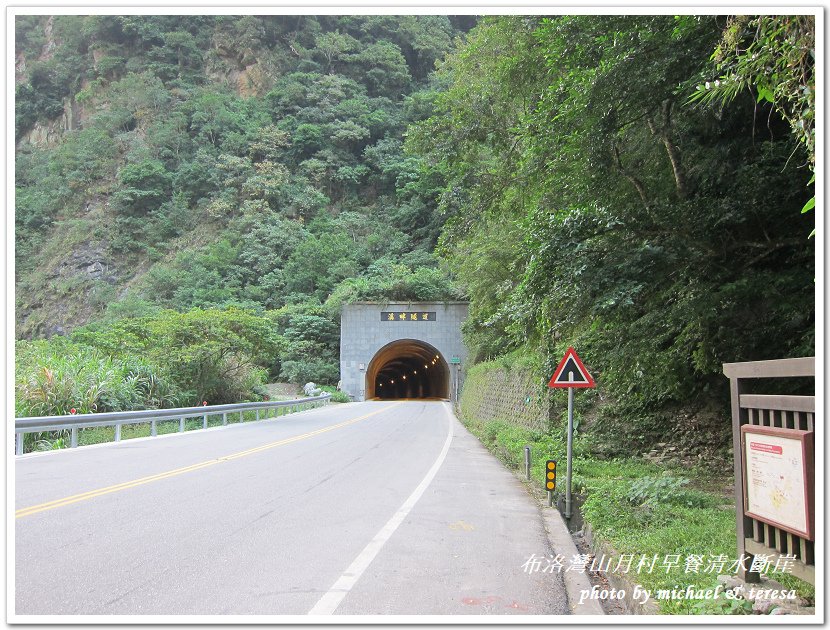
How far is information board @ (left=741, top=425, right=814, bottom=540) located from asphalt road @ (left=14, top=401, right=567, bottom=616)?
1.49 m

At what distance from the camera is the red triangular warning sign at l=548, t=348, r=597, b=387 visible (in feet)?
25.6

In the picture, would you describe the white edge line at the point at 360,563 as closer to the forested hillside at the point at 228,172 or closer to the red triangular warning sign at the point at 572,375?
the red triangular warning sign at the point at 572,375

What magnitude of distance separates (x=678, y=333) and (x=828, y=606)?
278 inches

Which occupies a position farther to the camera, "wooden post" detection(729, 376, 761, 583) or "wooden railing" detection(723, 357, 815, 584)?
"wooden post" detection(729, 376, 761, 583)

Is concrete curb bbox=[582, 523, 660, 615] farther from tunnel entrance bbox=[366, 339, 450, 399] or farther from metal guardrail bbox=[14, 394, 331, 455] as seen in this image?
tunnel entrance bbox=[366, 339, 450, 399]

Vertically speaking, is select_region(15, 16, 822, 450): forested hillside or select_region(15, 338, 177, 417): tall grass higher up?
select_region(15, 16, 822, 450): forested hillside

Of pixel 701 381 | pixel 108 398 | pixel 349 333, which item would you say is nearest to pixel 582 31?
pixel 701 381

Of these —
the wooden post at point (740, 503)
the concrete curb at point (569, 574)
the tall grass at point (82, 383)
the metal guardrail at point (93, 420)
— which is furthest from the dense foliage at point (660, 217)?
the tall grass at point (82, 383)

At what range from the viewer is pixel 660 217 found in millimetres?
8125

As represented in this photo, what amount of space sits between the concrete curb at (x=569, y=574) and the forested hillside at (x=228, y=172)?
37.4 m

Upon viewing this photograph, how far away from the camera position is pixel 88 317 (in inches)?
1881

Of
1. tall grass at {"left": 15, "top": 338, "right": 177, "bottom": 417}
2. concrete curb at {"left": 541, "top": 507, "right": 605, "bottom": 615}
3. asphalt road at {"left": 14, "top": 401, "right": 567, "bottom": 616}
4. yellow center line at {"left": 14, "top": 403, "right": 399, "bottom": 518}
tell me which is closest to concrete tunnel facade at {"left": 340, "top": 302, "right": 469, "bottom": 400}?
tall grass at {"left": 15, "top": 338, "right": 177, "bottom": 417}

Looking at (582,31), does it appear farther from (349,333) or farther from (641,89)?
(349,333)

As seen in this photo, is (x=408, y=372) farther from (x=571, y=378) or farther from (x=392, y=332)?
(x=571, y=378)
